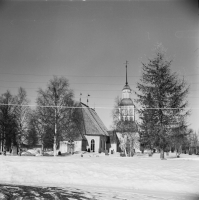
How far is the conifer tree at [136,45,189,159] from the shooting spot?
2156 cm

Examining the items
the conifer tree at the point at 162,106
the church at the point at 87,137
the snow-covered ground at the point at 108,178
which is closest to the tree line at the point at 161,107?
the conifer tree at the point at 162,106

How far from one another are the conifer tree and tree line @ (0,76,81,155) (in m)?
10.5

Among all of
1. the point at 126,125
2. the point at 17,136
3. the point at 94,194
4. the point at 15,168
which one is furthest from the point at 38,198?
the point at 126,125

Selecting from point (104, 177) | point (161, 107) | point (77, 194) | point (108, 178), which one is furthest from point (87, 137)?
point (77, 194)

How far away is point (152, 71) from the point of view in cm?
2217

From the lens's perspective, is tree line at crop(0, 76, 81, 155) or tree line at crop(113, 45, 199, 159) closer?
tree line at crop(113, 45, 199, 159)

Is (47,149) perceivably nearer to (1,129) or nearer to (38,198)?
(1,129)

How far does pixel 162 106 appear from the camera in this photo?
2166 cm

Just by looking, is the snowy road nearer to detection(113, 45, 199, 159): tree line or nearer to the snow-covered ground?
the snow-covered ground

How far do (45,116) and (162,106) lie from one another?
14976 millimetres

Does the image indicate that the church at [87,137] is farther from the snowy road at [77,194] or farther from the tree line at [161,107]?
the snowy road at [77,194]

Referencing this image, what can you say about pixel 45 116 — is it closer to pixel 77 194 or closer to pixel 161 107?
pixel 161 107

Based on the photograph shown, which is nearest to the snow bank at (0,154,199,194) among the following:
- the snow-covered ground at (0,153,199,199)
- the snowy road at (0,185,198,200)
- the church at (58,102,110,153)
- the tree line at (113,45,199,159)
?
the snow-covered ground at (0,153,199,199)

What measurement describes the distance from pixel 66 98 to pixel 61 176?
64.0 feet
